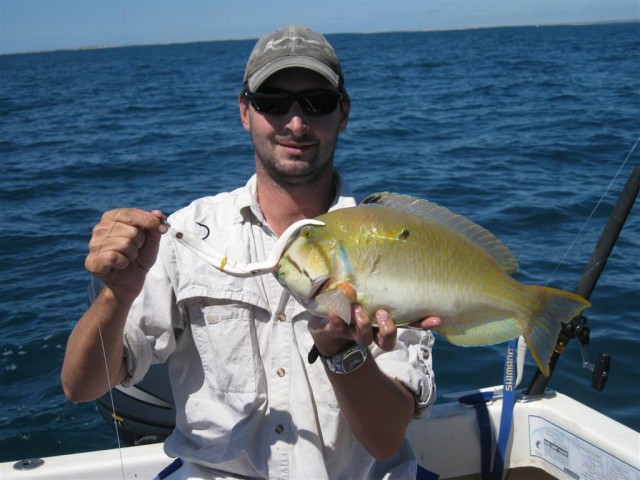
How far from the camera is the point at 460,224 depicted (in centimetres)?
245

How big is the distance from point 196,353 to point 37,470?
1.11m

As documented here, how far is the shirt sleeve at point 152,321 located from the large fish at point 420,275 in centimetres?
79

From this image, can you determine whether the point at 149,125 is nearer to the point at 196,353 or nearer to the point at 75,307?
the point at 75,307

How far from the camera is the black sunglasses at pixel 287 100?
9.75ft

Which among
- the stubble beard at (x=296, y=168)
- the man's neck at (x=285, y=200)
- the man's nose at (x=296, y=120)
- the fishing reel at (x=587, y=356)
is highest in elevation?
the man's nose at (x=296, y=120)

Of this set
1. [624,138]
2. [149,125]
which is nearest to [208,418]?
[624,138]

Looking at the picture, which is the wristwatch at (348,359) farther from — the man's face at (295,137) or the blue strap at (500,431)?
the blue strap at (500,431)

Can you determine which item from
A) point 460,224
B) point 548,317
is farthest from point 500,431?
point 460,224

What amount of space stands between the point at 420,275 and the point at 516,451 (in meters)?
2.09

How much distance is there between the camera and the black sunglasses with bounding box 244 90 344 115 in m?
2.97

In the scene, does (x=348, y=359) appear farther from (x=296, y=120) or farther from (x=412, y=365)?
(x=296, y=120)

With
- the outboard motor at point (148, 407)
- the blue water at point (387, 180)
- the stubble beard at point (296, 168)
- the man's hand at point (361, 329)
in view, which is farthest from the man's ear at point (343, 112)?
the blue water at point (387, 180)

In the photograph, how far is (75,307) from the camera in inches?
310

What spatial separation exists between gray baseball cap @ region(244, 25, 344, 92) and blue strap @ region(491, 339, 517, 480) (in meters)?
1.75
